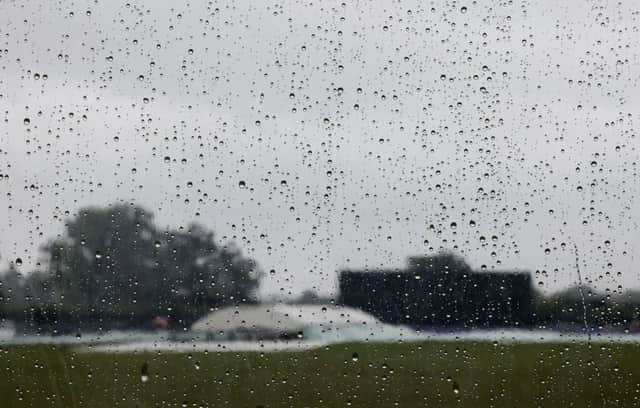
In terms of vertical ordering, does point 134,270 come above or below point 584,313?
above

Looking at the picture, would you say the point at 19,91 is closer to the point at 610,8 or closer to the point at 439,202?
the point at 439,202

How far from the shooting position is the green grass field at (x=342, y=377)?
145 cm

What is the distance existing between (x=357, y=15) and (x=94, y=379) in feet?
3.31

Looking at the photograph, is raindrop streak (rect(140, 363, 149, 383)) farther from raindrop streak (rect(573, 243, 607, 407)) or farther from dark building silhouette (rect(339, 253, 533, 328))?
raindrop streak (rect(573, 243, 607, 407))

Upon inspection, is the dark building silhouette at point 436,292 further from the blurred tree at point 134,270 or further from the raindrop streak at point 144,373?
the raindrop streak at point 144,373

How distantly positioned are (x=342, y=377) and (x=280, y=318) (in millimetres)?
190

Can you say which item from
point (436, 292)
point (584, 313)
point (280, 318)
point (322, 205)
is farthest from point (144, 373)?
point (584, 313)

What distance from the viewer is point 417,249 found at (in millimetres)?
1465

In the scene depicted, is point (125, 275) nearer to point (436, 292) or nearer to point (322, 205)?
point (322, 205)

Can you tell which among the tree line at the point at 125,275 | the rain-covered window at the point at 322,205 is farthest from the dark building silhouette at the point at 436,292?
the tree line at the point at 125,275

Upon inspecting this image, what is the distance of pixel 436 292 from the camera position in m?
1.47

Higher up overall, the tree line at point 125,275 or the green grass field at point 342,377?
the tree line at point 125,275

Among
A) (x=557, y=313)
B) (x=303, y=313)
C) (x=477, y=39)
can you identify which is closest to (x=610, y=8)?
(x=477, y=39)

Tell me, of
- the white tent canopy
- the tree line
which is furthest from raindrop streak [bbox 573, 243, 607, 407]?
the tree line
